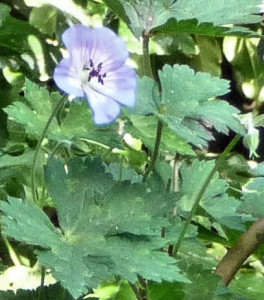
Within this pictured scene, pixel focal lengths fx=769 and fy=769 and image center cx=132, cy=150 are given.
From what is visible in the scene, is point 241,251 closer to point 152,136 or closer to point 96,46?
point 152,136

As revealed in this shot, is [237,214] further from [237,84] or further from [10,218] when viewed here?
[237,84]

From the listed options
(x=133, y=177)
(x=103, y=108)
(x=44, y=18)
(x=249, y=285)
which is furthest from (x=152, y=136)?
(x=44, y=18)

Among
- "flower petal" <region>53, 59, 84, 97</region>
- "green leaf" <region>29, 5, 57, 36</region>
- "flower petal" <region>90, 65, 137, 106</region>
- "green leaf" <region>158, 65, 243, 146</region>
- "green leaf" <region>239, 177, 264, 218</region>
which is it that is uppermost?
"flower petal" <region>53, 59, 84, 97</region>

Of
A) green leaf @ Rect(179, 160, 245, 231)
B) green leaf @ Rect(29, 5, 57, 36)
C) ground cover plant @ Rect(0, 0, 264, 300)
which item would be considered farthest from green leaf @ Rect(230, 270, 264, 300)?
green leaf @ Rect(29, 5, 57, 36)

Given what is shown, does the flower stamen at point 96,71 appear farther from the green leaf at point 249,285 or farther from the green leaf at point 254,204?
the green leaf at point 249,285

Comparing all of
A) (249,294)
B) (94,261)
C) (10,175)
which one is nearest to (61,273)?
(94,261)

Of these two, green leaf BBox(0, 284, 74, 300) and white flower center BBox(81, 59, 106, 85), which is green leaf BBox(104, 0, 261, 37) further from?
green leaf BBox(0, 284, 74, 300)
